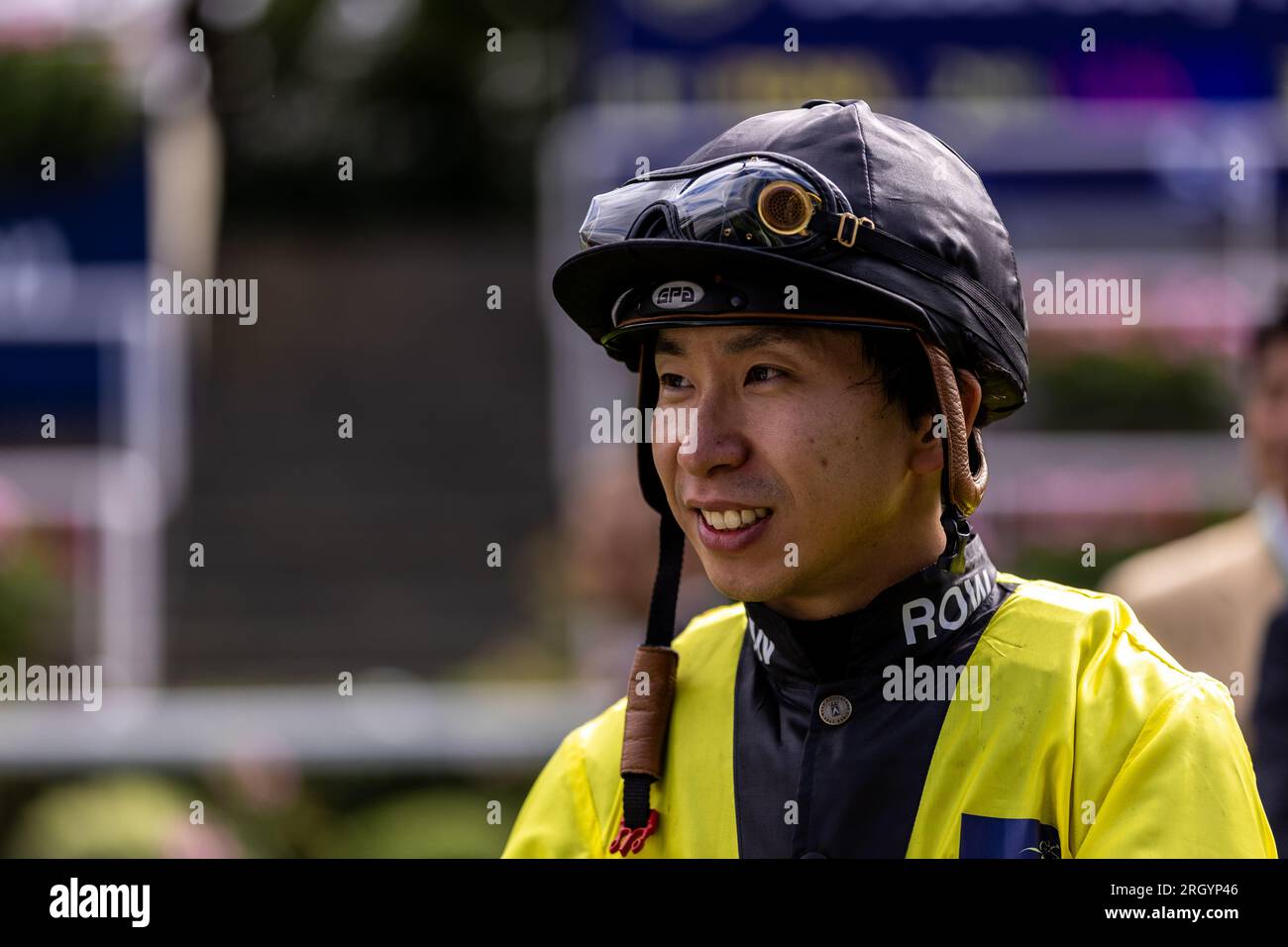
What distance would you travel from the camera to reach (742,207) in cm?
174

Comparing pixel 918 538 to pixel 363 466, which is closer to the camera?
pixel 918 538

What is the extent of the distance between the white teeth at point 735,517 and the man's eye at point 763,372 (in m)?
0.15

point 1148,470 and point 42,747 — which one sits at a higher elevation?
point 1148,470

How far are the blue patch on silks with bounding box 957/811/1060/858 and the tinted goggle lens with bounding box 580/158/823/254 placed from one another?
65cm

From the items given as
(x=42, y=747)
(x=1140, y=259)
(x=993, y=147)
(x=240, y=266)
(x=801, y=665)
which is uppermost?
(x=240, y=266)

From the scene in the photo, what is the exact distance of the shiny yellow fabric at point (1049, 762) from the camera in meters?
1.61

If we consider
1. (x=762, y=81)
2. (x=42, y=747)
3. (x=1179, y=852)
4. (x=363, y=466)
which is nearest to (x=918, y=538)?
(x=1179, y=852)

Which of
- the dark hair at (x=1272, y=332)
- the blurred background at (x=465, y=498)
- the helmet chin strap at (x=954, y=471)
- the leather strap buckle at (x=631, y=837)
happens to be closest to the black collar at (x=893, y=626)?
the helmet chin strap at (x=954, y=471)

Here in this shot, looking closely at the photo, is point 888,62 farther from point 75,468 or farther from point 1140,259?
point 75,468

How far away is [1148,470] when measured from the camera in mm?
6770

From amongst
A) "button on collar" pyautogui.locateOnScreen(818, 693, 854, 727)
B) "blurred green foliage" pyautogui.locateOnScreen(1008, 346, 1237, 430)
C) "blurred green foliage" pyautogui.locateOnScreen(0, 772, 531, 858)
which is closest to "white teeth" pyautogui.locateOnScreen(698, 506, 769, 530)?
"button on collar" pyautogui.locateOnScreen(818, 693, 854, 727)

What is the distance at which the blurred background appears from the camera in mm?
5195
